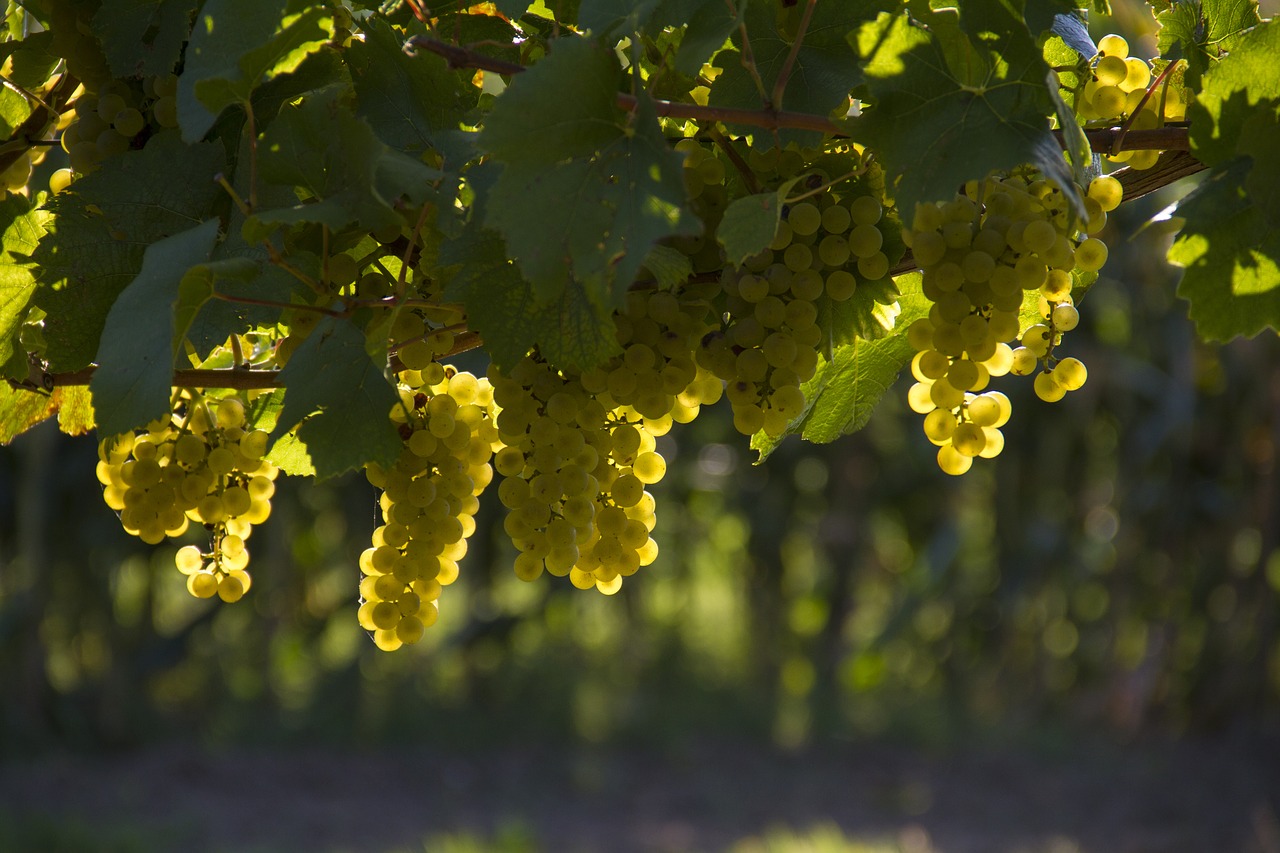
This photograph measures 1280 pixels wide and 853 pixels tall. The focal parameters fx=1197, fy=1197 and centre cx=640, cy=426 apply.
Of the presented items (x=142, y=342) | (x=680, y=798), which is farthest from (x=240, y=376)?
(x=680, y=798)

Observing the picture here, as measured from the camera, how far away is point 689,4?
72 cm

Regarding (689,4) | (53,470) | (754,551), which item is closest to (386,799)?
(53,470)

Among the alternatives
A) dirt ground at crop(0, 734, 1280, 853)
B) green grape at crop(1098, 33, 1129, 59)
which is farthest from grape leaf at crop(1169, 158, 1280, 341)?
dirt ground at crop(0, 734, 1280, 853)

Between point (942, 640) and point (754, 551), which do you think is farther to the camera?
point (754, 551)

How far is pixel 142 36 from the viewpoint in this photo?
842mm

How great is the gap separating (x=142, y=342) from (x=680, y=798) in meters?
4.91

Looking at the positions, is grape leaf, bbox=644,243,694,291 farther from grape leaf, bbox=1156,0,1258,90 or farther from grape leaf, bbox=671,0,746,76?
grape leaf, bbox=1156,0,1258,90

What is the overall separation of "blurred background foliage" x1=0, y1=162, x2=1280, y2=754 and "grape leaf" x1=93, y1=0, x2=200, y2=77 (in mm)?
4338

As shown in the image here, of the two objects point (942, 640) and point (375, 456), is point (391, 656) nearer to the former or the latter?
point (942, 640)

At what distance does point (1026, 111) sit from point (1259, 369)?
16.3 feet

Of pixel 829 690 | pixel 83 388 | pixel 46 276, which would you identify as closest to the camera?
pixel 46 276

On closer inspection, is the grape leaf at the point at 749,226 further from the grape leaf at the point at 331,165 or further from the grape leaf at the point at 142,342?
the grape leaf at the point at 142,342

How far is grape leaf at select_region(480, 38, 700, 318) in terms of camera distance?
0.66 meters

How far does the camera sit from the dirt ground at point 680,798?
14.8 ft
